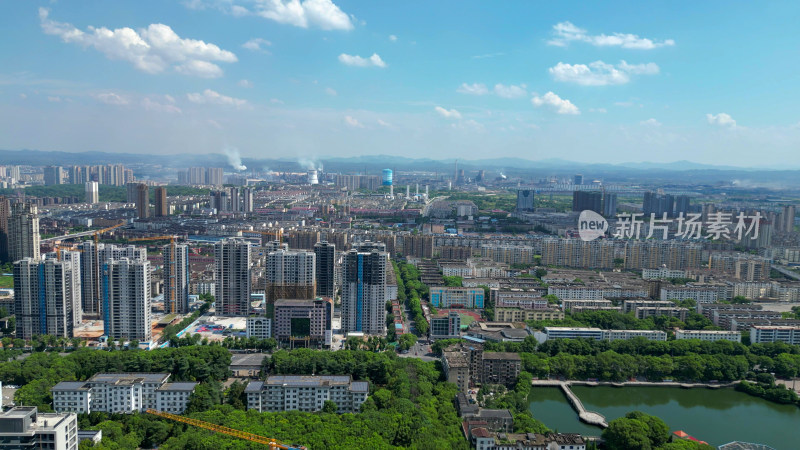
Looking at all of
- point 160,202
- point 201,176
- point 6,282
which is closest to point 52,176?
point 201,176

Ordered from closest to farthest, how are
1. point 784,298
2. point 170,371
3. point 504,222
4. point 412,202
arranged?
point 170,371
point 784,298
point 504,222
point 412,202

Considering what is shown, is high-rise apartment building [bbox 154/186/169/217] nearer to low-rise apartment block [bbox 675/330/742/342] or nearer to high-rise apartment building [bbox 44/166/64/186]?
high-rise apartment building [bbox 44/166/64/186]

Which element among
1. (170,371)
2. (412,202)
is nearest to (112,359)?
(170,371)

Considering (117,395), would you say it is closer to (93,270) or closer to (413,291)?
(93,270)

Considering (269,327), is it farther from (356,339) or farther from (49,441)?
(49,441)

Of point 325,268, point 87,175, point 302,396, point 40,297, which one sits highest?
point 87,175

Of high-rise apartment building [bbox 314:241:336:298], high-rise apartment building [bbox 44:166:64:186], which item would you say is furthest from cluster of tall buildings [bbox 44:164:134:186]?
high-rise apartment building [bbox 314:241:336:298]

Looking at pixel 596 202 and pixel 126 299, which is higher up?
pixel 596 202
